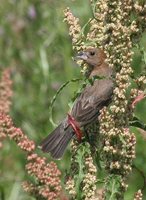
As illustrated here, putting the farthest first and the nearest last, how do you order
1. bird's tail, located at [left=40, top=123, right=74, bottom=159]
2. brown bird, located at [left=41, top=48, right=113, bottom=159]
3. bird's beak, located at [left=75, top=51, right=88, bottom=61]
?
bird's tail, located at [left=40, top=123, right=74, bottom=159] < brown bird, located at [left=41, top=48, right=113, bottom=159] < bird's beak, located at [left=75, top=51, right=88, bottom=61]

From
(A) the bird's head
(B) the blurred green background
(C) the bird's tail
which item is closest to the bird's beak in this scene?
(A) the bird's head

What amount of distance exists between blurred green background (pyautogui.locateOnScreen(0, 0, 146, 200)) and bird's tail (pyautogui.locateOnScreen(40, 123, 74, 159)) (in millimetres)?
2512

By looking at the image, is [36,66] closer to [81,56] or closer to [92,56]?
[92,56]

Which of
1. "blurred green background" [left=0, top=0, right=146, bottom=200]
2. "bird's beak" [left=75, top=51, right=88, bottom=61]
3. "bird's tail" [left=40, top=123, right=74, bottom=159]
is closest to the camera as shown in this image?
"bird's beak" [left=75, top=51, right=88, bottom=61]

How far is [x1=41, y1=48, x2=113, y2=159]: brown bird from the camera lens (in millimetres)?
5184

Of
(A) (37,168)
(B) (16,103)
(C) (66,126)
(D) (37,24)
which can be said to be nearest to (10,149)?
(B) (16,103)

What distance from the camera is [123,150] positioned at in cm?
425

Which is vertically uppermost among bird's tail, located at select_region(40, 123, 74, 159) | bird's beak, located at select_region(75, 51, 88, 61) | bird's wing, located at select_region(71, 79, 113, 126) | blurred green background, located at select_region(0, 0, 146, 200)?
blurred green background, located at select_region(0, 0, 146, 200)

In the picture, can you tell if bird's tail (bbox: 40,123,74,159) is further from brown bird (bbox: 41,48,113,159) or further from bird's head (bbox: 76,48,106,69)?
bird's head (bbox: 76,48,106,69)

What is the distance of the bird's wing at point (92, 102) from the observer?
17.8 feet

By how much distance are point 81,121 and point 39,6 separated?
5.61 meters

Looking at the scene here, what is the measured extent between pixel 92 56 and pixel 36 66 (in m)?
4.81

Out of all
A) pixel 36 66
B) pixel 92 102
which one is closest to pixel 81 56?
pixel 92 102

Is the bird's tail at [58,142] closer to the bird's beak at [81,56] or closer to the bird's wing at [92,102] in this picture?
the bird's wing at [92,102]
